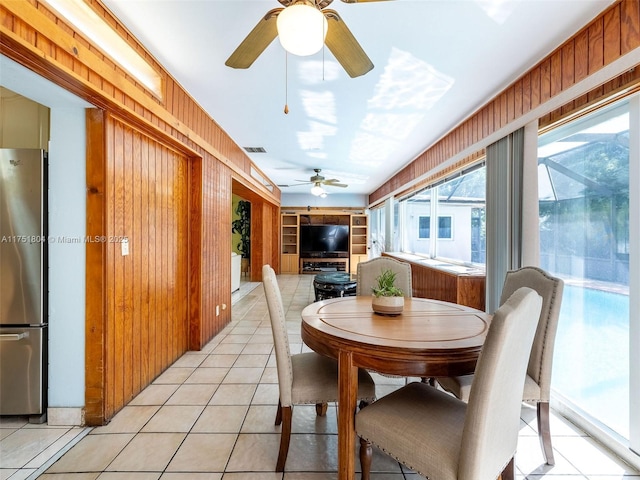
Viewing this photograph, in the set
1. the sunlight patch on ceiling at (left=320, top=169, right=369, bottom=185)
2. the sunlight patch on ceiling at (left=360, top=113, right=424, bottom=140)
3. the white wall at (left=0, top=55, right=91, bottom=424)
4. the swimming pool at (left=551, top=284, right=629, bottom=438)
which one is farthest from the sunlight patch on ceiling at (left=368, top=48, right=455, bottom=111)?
A: the sunlight patch on ceiling at (left=320, top=169, right=369, bottom=185)

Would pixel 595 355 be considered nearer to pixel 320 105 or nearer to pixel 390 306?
pixel 390 306

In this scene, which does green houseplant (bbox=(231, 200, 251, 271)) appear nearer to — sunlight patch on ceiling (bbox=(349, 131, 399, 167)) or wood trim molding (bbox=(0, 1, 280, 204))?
sunlight patch on ceiling (bbox=(349, 131, 399, 167))

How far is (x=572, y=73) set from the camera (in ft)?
5.91

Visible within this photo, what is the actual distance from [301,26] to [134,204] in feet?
5.91

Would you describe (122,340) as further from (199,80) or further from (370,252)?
(370,252)

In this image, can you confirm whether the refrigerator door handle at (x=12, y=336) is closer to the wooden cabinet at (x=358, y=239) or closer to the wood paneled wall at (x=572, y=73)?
the wood paneled wall at (x=572, y=73)

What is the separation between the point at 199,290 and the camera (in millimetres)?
3074

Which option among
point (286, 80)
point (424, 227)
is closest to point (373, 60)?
point (286, 80)

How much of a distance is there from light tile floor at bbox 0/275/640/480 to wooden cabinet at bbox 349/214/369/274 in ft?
22.4

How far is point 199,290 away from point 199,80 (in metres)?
1.99

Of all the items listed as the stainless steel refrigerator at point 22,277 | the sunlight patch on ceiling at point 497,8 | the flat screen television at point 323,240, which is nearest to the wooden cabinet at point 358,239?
the flat screen television at point 323,240

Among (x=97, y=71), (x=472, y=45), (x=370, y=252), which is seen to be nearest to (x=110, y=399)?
(x=97, y=71)

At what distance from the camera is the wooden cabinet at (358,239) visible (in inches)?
364

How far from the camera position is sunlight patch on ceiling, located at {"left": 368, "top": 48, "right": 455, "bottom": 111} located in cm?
A: 214
